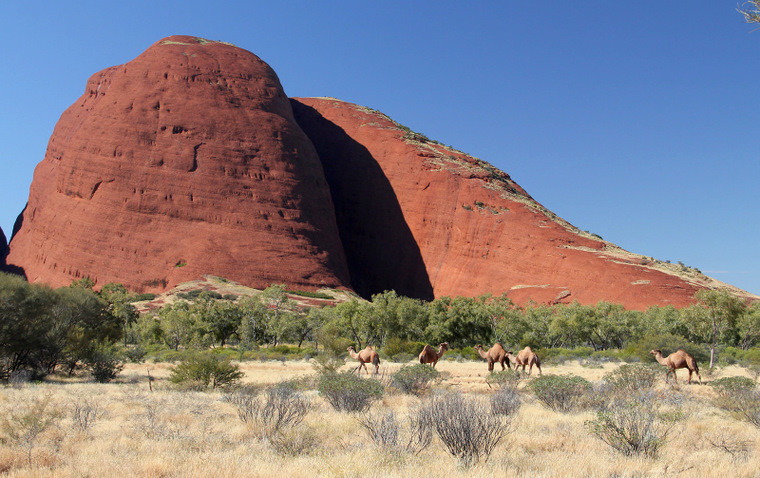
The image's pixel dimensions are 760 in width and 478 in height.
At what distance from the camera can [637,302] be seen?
2101 inches

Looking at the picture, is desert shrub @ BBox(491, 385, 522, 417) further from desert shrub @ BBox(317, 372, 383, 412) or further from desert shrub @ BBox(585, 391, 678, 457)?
desert shrub @ BBox(317, 372, 383, 412)

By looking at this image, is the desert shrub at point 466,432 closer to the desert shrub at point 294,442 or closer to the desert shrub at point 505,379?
the desert shrub at point 294,442

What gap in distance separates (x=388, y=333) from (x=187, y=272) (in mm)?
32102

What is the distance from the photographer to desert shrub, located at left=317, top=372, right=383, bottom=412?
10773mm

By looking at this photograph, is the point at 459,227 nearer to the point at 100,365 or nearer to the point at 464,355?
the point at 464,355

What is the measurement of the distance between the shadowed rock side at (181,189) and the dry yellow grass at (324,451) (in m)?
51.9

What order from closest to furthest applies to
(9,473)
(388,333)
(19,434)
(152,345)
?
(9,473) < (19,434) < (388,333) < (152,345)

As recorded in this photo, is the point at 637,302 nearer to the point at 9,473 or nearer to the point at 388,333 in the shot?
the point at 388,333

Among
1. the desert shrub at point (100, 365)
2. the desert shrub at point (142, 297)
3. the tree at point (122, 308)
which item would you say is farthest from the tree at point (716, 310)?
the desert shrub at point (142, 297)

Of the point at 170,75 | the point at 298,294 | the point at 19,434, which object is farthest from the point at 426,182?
the point at 19,434

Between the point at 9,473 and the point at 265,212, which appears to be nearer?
the point at 9,473

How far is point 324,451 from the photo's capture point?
7152 millimetres

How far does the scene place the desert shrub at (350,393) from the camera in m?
10.8

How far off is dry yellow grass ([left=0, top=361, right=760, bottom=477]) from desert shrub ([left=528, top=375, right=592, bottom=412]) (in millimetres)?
506
